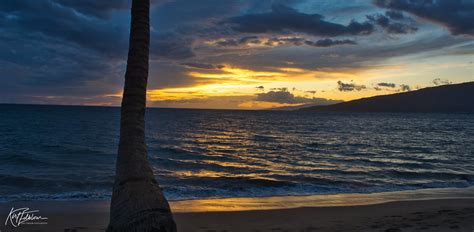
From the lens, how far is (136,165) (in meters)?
5.99

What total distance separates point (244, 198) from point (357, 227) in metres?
6.22

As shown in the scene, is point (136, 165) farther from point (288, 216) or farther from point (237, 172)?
point (237, 172)

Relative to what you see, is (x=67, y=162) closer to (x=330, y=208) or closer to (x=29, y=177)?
(x=29, y=177)
